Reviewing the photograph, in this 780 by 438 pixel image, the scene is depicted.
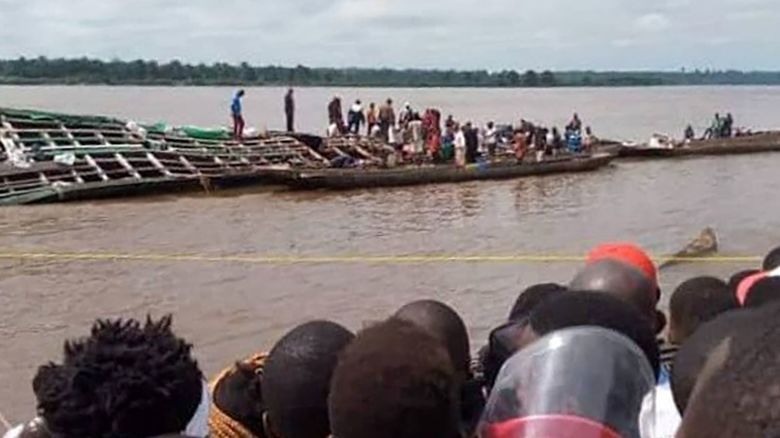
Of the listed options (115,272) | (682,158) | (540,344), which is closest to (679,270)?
(115,272)

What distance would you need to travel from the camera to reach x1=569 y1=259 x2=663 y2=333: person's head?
3432 millimetres

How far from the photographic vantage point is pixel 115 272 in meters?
15.0

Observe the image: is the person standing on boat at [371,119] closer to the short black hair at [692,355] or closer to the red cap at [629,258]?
the red cap at [629,258]

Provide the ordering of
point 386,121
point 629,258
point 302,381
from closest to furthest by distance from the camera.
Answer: point 302,381
point 629,258
point 386,121

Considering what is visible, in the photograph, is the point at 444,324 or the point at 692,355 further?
the point at 444,324

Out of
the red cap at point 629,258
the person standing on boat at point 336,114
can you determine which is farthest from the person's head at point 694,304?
the person standing on boat at point 336,114

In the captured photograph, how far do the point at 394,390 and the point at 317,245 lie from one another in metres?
15.4

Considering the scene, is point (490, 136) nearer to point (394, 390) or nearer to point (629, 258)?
point (629, 258)

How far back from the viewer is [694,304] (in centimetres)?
392

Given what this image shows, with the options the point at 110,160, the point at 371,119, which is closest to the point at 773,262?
the point at 110,160

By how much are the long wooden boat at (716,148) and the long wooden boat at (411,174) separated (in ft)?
22.0

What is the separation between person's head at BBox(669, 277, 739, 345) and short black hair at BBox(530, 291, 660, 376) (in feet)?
3.60

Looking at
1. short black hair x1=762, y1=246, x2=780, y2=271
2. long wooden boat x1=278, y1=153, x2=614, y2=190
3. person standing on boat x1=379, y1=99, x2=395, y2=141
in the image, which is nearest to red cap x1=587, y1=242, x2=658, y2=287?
short black hair x1=762, y1=246, x2=780, y2=271

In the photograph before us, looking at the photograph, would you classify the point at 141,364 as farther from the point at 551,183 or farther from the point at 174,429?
the point at 551,183
